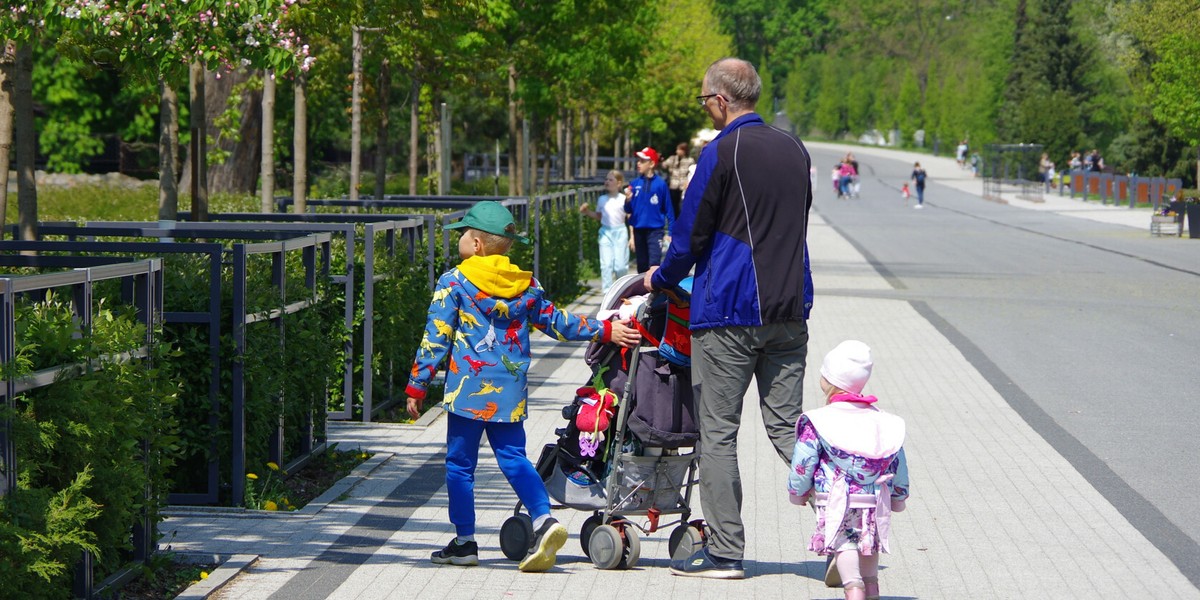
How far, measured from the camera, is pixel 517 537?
6.15 metres

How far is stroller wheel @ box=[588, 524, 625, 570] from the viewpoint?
6.06 meters

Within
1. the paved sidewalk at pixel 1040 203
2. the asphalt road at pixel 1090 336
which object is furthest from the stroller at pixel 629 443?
the paved sidewalk at pixel 1040 203

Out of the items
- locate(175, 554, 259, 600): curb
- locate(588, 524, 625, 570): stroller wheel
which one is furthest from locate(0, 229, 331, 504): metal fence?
locate(588, 524, 625, 570): stroller wheel

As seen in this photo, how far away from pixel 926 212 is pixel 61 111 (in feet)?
85.2

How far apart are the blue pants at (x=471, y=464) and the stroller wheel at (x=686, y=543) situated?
0.51m

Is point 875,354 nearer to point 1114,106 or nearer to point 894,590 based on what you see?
point 894,590

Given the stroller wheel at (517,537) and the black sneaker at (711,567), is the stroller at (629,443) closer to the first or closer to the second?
the stroller wheel at (517,537)

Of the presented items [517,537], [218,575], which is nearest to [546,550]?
[517,537]

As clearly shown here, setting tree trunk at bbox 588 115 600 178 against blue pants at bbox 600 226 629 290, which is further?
tree trunk at bbox 588 115 600 178

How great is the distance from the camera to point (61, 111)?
44906 millimetres

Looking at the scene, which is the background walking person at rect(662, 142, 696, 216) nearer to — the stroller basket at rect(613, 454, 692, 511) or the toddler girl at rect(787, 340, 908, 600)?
the stroller basket at rect(613, 454, 692, 511)

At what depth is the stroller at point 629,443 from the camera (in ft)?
19.7

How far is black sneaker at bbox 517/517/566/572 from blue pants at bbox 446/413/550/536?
0.52ft

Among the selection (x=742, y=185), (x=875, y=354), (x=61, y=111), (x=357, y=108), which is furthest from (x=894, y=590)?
(x=61, y=111)
